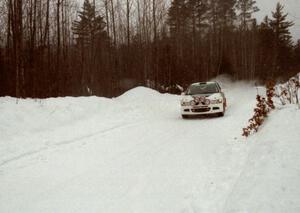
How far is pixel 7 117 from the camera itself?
1074cm

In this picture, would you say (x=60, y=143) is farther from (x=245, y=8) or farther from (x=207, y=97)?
(x=245, y=8)

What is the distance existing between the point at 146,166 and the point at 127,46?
95.1ft

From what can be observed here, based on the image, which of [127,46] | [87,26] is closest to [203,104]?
[127,46]

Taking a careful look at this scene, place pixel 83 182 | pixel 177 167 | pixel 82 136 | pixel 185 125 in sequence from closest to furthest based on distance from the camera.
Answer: pixel 83 182 < pixel 177 167 < pixel 82 136 < pixel 185 125

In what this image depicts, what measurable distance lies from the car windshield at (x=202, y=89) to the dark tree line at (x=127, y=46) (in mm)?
10179

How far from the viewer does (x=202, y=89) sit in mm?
14820

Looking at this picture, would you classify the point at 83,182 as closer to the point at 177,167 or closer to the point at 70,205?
the point at 70,205

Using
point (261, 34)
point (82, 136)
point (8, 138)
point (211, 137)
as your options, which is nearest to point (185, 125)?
point (211, 137)

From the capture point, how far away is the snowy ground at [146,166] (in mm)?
4621

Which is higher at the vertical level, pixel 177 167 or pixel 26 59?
pixel 26 59

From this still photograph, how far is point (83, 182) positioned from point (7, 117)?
6437mm

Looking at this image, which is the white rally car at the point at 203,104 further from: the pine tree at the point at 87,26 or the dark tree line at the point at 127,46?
the pine tree at the point at 87,26

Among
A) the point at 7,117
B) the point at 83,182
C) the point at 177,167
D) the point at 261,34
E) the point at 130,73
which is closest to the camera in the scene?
the point at 83,182

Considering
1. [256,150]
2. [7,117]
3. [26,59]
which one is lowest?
[256,150]
